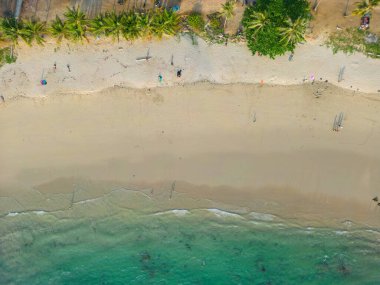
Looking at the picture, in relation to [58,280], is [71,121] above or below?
above

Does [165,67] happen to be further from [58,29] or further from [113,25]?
[58,29]

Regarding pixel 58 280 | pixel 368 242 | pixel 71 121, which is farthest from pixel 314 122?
pixel 58 280

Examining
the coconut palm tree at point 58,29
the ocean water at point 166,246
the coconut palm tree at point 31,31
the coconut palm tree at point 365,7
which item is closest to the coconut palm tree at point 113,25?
the coconut palm tree at point 58,29

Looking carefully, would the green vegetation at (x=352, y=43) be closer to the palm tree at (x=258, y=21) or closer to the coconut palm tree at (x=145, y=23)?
the palm tree at (x=258, y=21)

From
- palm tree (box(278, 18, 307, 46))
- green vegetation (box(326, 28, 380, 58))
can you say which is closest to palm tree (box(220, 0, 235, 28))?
palm tree (box(278, 18, 307, 46))

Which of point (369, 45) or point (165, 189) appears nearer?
point (369, 45)

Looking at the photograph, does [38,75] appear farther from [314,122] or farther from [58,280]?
[314,122]

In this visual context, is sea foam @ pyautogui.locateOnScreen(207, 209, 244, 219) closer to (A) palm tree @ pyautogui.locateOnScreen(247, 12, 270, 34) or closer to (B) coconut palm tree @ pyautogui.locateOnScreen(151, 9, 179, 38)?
(A) palm tree @ pyautogui.locateOnScreen(247, 12, 270, 34)

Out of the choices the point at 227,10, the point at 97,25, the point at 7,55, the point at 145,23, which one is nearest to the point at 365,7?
the point at 227,10
